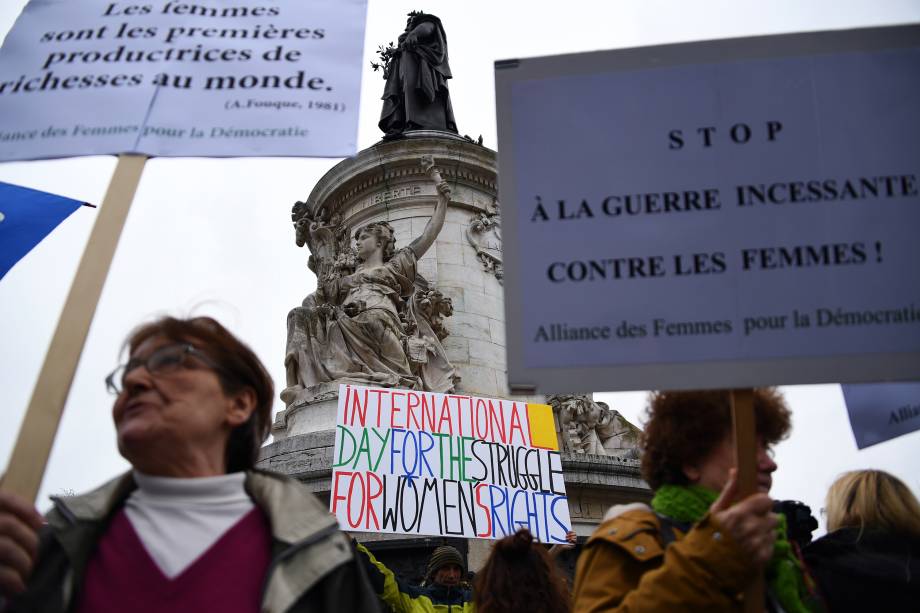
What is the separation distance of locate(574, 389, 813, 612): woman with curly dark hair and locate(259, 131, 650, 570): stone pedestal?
242 inches

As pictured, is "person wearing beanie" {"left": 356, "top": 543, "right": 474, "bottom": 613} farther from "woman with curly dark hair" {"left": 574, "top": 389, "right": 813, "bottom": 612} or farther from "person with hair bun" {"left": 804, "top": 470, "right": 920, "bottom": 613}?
"woman with curly dark hair" {"left": 574, "top": 389, "right": 813, "bottom": 612}

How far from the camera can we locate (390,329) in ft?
29.7

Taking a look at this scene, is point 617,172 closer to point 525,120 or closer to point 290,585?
point 525,120

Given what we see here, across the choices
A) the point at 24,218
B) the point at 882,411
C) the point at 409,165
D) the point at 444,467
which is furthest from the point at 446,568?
the point at 409,165

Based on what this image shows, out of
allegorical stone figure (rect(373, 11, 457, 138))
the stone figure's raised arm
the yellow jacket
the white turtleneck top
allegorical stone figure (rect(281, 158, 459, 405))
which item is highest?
allegorical stone figure (rect(373, 11, 457, 138))

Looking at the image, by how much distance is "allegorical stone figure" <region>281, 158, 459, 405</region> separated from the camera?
8.96m

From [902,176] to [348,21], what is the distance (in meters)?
2.15

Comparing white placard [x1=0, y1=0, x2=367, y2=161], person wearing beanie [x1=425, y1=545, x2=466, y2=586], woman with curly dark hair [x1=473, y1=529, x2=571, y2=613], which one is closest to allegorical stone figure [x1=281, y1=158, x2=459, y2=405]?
person wearing beanie [x1=425, y1=545, x2=466, y2=586]

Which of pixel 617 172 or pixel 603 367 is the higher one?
pixel 617 172

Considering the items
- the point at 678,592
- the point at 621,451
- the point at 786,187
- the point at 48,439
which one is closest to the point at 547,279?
the point at 786,187

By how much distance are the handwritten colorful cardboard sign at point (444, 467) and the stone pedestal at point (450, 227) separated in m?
1.77

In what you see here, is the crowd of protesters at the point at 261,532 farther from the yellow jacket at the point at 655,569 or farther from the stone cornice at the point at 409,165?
the stone cornice at the point at 409,165

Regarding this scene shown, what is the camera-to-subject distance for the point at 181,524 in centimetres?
215

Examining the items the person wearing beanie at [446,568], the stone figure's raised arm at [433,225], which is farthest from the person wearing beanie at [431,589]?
the stone figure's raised arm at [433,225]
